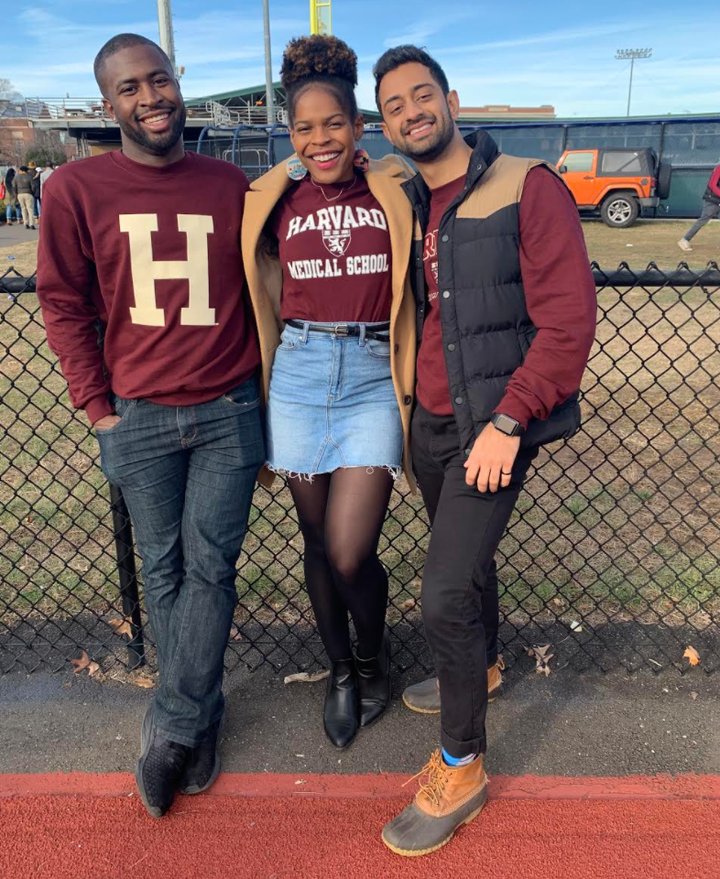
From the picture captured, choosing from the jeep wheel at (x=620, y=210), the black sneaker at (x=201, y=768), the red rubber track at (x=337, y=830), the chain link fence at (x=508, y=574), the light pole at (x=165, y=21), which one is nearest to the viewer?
the red rubber track at (x=337, y=830)

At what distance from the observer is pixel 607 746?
263cm

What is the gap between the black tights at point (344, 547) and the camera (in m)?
2.36

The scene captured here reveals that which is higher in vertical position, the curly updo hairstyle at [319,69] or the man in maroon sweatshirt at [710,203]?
the curly updo hairstyle at [319,69]

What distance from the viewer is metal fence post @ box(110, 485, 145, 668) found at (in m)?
2.84

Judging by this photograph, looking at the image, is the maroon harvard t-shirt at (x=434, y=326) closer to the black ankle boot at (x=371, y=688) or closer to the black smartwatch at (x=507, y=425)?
the black smartwatch at (x=507, y=425)

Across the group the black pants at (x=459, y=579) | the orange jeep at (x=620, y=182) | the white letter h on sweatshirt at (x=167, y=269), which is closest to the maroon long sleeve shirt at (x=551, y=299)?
the black pants at (x=459, y=579)

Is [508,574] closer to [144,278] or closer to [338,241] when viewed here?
[338,241]

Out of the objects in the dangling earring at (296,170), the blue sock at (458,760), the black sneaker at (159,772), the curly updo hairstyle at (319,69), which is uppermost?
the curly updo hairstyle at (319,69)

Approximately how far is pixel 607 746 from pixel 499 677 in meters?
0.43

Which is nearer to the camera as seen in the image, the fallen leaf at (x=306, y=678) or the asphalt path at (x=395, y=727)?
the asphalt path at (x=395, y=727)

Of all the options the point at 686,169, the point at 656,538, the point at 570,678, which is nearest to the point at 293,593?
the point at 570,678

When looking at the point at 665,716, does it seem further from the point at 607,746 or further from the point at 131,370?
the point at 131,370

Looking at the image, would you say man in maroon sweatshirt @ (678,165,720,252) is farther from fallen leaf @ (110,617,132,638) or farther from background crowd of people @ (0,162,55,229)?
background crowd of people @ (0,162,55,229)

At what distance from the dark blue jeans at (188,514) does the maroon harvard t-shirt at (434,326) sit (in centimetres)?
56
